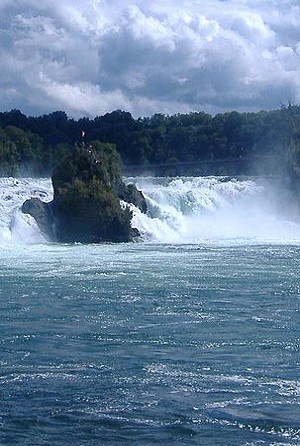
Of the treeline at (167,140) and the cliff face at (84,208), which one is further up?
the treeline at (167,140)

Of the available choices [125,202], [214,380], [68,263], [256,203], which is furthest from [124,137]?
[214,380]

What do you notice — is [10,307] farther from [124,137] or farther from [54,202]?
[124,137]

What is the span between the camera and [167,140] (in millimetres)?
70062

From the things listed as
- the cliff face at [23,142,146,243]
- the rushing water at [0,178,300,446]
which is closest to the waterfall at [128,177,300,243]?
the cliff face at [23,142,146,243]

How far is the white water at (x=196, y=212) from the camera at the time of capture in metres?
32.8

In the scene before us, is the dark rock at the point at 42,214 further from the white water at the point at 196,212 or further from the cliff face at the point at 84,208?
the white water at the point at 196,212

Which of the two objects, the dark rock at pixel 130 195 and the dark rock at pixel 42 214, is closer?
the dark rock at pixel 42 214

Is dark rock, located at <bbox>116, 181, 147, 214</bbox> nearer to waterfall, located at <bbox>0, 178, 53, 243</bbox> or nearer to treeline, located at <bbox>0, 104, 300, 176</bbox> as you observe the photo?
waterfall, located at <bbox>0, 178, 53, 243</bbox>

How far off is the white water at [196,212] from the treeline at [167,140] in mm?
10948

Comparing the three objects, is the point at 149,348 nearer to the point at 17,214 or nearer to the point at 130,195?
the point at 17,214

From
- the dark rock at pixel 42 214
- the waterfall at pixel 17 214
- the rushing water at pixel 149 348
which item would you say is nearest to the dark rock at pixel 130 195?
the waterfall at pixel 17 214

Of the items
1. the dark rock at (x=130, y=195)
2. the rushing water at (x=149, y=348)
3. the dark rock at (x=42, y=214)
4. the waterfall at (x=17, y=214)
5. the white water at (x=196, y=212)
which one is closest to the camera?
the rushing water at (x=149, y=348)

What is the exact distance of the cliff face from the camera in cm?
3212

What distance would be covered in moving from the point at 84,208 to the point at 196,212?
26.4 feet
